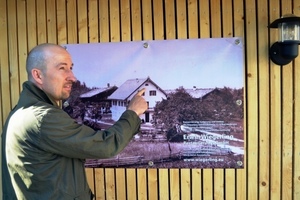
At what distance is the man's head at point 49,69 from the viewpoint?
1983 millimetres

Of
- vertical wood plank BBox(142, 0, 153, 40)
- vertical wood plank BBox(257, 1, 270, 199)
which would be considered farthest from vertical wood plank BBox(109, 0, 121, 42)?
vertical wood plank BBox(257, 1, 270, 199)

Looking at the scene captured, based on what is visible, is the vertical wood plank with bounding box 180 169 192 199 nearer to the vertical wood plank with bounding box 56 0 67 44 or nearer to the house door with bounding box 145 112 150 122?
the house door with bounding box 145 112 150 122

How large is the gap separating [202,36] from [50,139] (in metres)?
1.76

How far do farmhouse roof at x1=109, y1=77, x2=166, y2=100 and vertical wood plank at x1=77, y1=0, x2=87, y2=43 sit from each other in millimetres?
585

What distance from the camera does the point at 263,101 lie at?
2.89 m

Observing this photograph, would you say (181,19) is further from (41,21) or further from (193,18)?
(41,21)

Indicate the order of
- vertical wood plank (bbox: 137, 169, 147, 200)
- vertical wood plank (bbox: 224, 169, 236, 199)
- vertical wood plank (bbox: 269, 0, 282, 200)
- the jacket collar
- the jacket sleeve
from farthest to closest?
vertical wood plank (bbox: 137, 169, 147, 200) → vertical wood plank (bbox: 224, 169, 236, 199) → vertical wood plank (bbox: 269, 0, 282, 200) → the jacket collar → the jacket sleeve

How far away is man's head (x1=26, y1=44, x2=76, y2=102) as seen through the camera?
1.98m

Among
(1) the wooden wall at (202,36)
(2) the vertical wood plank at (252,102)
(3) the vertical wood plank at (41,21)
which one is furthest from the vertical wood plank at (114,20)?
(2) the vertical wood plank at (252,102)

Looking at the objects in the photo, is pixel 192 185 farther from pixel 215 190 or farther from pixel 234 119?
pixel 234 119

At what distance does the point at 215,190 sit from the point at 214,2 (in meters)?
1.80

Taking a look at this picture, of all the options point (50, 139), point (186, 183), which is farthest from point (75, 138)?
point (186, 183)

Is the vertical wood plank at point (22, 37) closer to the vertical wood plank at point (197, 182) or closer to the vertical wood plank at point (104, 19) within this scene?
the vertical wood plank at point (104, 19)

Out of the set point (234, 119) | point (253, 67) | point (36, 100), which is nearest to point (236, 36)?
point (253, 67)
